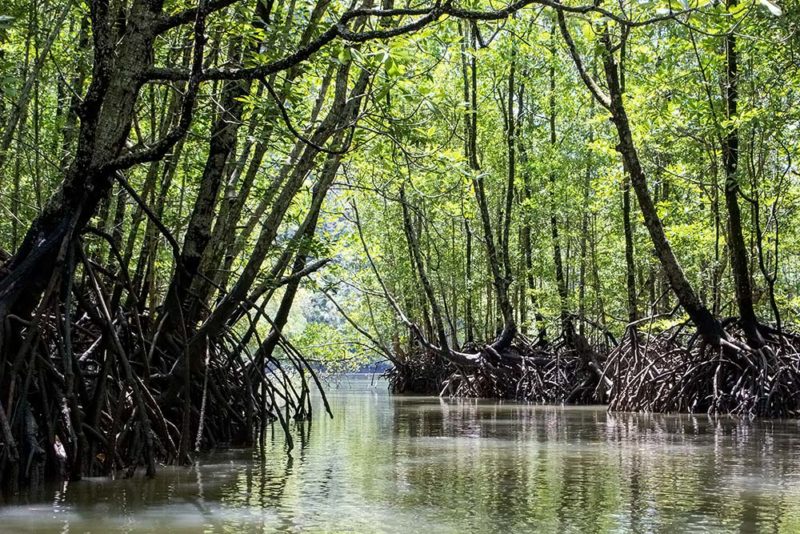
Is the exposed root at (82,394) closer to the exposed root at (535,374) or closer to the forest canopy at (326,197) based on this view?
the forest canopy at (326,197)

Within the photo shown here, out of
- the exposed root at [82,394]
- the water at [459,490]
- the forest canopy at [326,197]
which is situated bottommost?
the water at [459,490]

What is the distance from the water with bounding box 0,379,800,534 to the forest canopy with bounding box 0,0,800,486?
656 millimetres

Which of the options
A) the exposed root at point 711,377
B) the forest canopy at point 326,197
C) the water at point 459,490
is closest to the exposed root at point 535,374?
the forest canopy at point 326,197

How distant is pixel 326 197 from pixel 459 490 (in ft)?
35.0

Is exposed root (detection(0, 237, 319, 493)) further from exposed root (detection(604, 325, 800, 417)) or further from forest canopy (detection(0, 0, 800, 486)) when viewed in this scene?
exposed root (detection(604, 325, 800, 417))

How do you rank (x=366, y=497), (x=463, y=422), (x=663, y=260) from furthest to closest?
(x=663, y=260) → (x=463, y=422) → (x=366, y=497)

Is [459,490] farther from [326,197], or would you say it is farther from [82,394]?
[326,197]

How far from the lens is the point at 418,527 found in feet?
12.6

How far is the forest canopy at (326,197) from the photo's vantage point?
16.8ft

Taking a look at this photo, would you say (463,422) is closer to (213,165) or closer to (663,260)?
(663,260)

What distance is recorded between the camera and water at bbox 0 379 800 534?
3926mm

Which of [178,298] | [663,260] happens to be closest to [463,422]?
[663,260]

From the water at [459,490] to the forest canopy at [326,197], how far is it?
25.8 inches

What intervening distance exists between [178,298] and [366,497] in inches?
107
